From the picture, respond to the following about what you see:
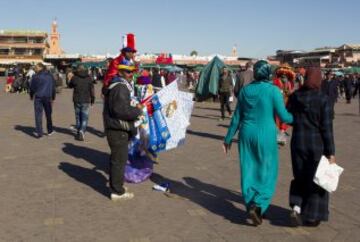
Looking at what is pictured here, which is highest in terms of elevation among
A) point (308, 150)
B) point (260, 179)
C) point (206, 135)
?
point (308, 150)

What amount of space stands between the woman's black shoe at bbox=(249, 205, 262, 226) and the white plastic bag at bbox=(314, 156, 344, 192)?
649mm

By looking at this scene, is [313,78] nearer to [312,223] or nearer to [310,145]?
[310,145]

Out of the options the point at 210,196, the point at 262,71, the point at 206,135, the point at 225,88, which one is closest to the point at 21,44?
the point at 225,88

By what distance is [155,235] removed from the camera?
180 inches

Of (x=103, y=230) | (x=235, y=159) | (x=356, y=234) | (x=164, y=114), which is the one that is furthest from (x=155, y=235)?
(x=235, y=159)

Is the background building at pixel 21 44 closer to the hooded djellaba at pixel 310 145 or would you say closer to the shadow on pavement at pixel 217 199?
the shadow on pavement at pixel 217 199

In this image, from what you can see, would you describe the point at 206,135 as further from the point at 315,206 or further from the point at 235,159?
the point at 315,206

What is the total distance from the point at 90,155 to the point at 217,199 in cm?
348

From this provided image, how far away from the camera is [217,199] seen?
232 inches

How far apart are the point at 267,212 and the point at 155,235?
143 centimetres

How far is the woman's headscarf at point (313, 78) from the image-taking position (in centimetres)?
471

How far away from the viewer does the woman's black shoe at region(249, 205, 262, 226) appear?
4.77m

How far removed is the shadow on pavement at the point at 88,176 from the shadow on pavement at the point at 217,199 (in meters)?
0.75

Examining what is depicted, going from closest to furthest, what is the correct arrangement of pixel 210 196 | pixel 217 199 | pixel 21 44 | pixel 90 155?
pixel 217 199 < pixel 210 196 < pixel 90 155 < pixel 21 44
